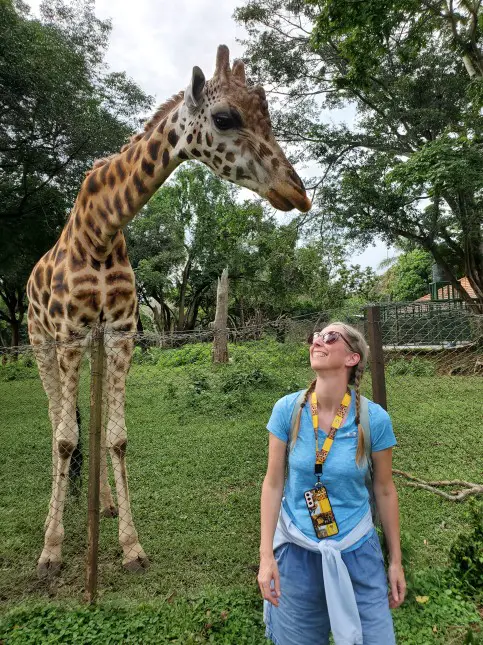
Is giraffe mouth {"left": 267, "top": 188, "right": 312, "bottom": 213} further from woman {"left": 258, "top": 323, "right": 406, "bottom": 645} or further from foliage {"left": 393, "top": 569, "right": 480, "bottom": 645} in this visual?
foliage {"left": 393, "top": 569, "right": 480, "bottom": 645}

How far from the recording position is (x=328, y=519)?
1.65m

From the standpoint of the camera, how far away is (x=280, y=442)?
68.6 inches

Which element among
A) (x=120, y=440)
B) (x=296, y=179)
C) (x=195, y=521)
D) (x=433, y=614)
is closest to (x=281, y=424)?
(x=296, y=179)

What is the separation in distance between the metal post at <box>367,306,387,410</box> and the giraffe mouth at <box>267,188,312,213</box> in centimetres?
127

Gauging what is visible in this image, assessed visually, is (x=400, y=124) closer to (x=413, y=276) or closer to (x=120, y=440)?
(x=120, y=440)

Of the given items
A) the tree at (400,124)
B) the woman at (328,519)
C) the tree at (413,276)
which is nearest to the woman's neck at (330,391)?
the woman at (328,519)

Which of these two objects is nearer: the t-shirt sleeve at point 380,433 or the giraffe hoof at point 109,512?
the t-shirt sleeve at point 380,433

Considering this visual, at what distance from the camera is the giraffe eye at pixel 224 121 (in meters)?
2.48

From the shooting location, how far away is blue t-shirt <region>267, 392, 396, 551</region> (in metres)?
1.66

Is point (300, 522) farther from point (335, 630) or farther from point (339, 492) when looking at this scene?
point (335, 630)

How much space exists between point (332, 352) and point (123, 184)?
2077 mm

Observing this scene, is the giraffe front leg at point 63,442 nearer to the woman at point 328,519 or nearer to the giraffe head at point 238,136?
the giraffe head at point 238,136

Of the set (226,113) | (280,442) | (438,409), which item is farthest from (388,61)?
(280,442)

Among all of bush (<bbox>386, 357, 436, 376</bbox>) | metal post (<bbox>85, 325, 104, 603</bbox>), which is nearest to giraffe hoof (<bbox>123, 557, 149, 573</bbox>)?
metal post (<bbox>85, 325, 104, 603</bbox>)
